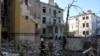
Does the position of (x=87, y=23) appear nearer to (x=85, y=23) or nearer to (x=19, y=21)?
(x=85, y=23)

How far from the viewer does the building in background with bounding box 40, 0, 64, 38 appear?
3740cm

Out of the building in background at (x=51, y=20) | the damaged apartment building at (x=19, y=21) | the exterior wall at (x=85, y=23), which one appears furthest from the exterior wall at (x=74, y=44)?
the exterior wall at (x=85, y=23)

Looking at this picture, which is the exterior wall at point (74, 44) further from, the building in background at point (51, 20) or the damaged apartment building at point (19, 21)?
the building in background at point (51, 20)

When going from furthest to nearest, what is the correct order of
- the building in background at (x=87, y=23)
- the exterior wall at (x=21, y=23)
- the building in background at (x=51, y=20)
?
the building in background at (x=87, y=23) → the building in background at (x=51, y=20) → the exterior wall at (x=21, y=23)

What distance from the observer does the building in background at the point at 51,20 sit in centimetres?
3740

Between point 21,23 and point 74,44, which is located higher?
point 21,23

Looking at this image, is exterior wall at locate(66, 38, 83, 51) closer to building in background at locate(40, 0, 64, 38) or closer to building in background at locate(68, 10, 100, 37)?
building in background at locate(40, 0, 64, 38)

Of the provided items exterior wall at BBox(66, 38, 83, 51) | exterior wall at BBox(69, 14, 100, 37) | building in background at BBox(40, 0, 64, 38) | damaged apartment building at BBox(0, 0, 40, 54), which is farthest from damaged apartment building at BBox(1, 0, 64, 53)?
exterior wall at BBox(69, 14, 100, 37)

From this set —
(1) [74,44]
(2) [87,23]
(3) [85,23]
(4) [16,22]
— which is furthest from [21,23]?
(3) [85,23]

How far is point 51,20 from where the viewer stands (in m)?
39.0

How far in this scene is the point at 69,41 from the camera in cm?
2400

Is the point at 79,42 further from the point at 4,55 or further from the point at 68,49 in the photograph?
the point at 4,55

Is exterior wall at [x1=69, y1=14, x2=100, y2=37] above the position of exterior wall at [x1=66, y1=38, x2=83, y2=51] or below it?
above

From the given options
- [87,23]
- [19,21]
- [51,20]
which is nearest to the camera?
[19,21]
